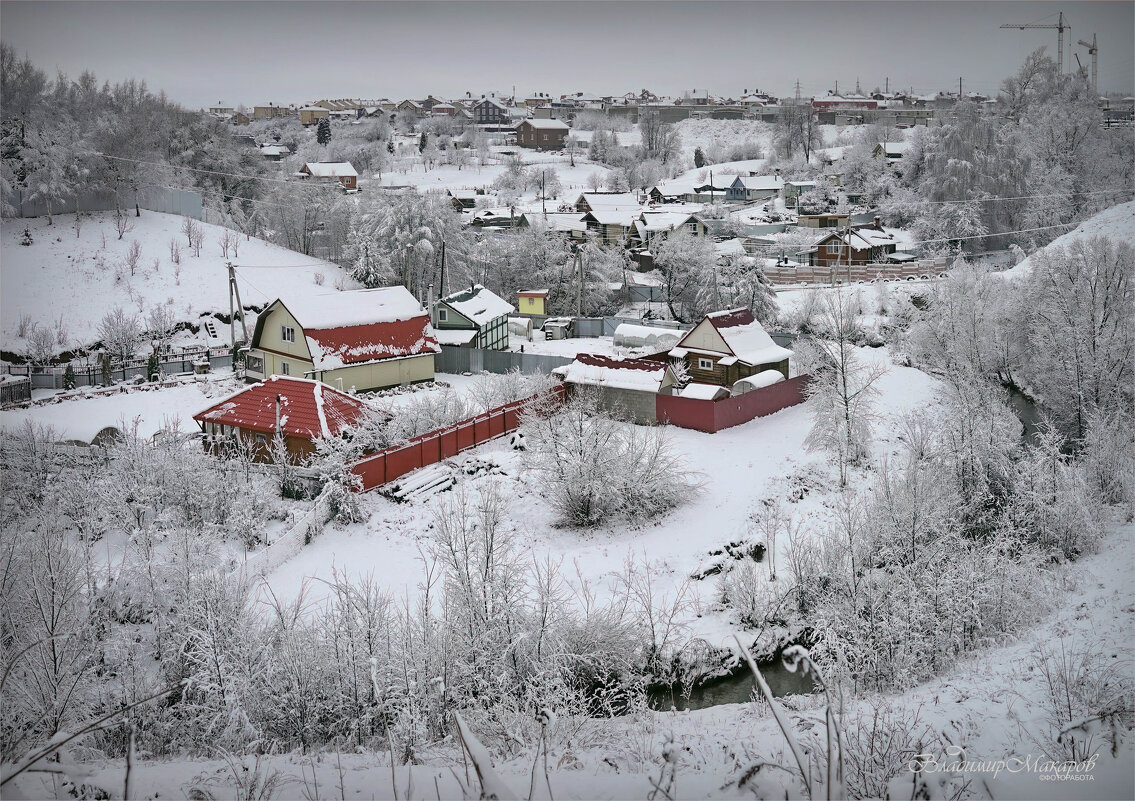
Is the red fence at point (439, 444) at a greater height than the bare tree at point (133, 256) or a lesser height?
lesser

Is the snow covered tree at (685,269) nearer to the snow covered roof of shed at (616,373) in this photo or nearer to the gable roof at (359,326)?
the gable roof at (359,326)

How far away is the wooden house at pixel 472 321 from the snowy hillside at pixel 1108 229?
18.8 m

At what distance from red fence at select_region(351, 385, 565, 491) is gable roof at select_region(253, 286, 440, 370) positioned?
6690 mm

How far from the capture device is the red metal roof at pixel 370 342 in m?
26.5

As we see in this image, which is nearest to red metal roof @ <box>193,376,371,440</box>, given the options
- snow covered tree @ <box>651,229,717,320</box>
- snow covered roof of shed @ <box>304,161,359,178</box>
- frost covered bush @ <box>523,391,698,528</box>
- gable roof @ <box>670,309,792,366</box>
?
frost covered bush @ <box>523,391,698,528</box>

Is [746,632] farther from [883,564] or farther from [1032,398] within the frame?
[1032,398]

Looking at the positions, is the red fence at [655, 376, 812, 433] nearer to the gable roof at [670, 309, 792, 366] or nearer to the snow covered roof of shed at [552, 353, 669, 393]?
the snow covered roof of shed at [552, 353, 669, 393]

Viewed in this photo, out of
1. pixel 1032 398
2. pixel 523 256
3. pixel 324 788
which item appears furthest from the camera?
pixel 523 256

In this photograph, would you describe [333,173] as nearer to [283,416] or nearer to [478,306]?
[478,306]

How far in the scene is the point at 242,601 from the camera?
11.2 metres

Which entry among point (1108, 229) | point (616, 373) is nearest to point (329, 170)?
point (616, 373)

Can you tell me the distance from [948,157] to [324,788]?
55.7 m

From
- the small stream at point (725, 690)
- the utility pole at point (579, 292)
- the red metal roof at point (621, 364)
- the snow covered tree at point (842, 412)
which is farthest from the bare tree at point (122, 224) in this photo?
the small stream at point (725, 690)

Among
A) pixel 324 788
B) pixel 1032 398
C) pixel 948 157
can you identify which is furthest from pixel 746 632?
pixel 948 157
